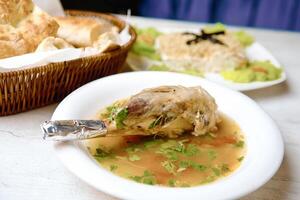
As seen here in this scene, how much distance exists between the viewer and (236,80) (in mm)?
1486

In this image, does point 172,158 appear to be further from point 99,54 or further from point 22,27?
point 22,27

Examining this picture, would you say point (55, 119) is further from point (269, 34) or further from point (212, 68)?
point (269, 34)

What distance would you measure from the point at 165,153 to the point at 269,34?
49.5 inches

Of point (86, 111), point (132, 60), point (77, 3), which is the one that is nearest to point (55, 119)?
point (86, 111)

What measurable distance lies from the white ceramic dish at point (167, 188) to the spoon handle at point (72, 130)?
19mm

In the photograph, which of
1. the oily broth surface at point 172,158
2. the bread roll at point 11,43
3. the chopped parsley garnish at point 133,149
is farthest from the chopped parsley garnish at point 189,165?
the bread roll at point 11,43

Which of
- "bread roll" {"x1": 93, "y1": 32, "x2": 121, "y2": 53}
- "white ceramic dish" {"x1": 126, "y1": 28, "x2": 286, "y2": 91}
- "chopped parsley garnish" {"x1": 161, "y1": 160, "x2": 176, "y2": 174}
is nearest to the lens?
"chopped parsley garnish" {"x1": 161, "y1": 160, "x2": 176, "y2": 174}

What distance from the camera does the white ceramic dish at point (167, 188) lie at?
833 millimetres

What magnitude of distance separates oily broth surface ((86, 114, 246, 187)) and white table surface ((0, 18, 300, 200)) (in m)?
0.08

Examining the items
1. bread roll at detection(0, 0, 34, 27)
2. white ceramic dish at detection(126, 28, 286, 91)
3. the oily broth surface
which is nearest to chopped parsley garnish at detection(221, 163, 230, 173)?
the oily broth surface

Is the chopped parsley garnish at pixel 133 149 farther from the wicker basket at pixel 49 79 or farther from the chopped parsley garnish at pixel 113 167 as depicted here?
the wicker basket at pixel 49 79

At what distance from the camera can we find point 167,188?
2.78ft

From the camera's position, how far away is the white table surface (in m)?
0.96

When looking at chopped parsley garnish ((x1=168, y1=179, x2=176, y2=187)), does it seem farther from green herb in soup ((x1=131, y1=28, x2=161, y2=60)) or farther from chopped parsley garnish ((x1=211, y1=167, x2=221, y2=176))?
green herb in soup ((x1=131, y1=28, x2=161, y2=60))
